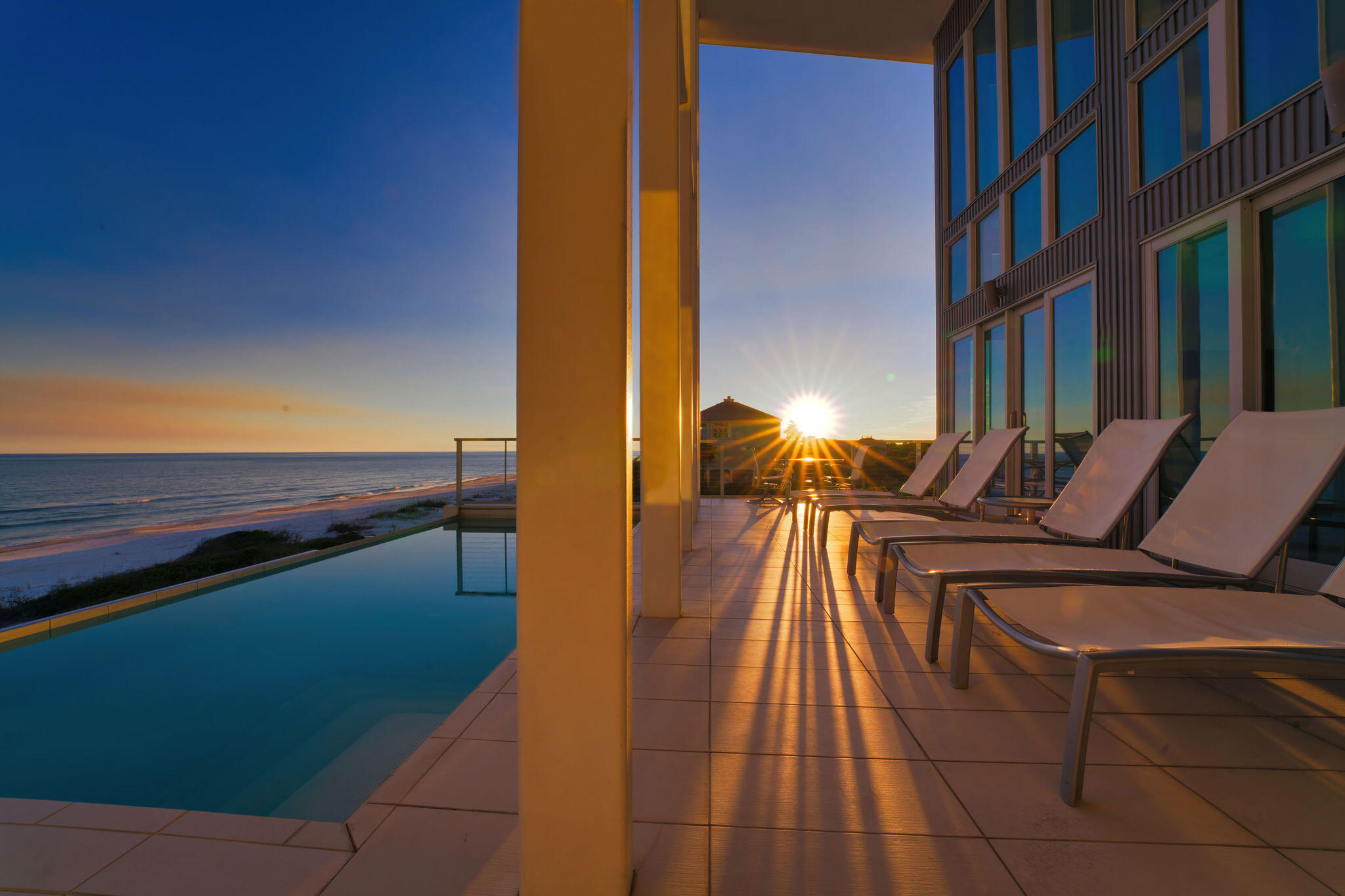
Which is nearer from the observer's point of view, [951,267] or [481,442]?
[951,267]

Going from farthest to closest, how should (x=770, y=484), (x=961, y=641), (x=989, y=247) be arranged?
(x=770, y=484) → (x=989, y=247) → (x=961, y=641)

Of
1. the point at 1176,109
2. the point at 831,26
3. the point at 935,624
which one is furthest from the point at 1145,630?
the point at 831,26

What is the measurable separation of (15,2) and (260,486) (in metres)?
15.8

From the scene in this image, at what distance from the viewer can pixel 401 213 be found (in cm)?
1127

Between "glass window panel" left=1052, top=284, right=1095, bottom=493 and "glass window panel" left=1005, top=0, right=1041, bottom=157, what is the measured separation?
5.74 feet

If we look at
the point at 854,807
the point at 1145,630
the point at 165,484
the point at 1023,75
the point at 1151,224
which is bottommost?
the point at 165,484

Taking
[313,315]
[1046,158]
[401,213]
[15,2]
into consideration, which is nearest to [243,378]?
[313,315]

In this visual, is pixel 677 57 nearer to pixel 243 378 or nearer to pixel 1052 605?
pixel 1052 605

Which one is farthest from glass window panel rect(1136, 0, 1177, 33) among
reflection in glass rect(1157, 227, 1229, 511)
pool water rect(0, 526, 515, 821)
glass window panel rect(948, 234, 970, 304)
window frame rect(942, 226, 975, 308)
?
pool water rect(0, 526, 515, 821)

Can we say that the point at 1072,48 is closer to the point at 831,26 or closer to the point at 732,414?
the point at 831,26

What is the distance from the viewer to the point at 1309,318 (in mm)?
2701

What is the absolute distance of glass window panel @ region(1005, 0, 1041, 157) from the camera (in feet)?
16.7

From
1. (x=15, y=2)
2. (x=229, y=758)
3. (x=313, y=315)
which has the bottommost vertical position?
(x=229, y=758)

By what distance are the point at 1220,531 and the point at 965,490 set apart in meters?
1.71
